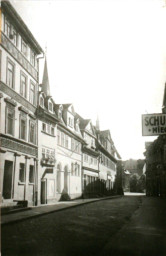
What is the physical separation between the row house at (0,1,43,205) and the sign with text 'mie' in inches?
196

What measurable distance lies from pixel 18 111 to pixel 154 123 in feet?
24.2

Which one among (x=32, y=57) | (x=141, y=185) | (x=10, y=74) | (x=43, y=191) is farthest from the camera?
(x=141, y=185)

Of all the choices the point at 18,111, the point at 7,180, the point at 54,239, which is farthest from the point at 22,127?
the point at 54,239

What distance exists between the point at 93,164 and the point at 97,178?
3.51m

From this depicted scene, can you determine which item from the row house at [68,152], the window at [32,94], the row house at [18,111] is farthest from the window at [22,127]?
the row house at [68,152]

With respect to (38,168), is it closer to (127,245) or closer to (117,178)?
(127,245)

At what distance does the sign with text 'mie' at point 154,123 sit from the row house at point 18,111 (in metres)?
4.97

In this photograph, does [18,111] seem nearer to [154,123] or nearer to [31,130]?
[31,130]

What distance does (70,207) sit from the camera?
2314cm

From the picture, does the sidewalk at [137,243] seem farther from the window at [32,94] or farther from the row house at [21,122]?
the window at [32,94]

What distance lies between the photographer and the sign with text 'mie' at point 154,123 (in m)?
8.69

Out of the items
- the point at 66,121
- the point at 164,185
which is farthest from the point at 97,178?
the point at 66,121

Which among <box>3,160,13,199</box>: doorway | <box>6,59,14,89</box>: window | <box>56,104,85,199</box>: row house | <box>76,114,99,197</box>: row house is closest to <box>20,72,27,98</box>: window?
<box>6,59,14,89</box>: window

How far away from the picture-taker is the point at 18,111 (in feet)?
47.5
